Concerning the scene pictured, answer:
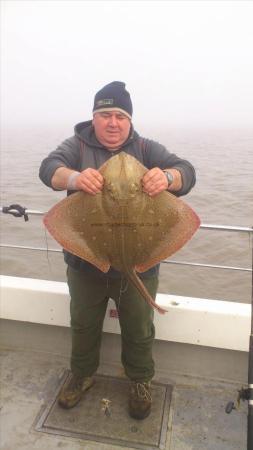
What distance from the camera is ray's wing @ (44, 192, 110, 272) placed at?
207cm

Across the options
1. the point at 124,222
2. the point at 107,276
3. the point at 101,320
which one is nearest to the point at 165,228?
the point at 124,222

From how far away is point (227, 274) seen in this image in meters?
8.39

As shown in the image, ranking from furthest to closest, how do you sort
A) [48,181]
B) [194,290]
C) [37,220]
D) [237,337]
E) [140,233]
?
[37,220], [194,290], [237,337], [48,181], [140,233]

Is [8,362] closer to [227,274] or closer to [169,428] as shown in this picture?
[169,428]

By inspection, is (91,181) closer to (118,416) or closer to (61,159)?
(61,159)

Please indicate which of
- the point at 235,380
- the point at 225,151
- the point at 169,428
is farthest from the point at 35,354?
the point at 225,151

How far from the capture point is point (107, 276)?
2561mm

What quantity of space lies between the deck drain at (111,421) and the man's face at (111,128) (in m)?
1.91

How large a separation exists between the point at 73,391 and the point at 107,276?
1.01 m

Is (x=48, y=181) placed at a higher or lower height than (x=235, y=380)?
higher

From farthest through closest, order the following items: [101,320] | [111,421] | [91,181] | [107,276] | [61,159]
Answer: [101,320]
[111,421]
[107,276]
[61,159]
[91,181]

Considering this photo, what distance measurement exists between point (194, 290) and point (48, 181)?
6.21 meters

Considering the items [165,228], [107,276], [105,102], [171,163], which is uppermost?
[105,102]

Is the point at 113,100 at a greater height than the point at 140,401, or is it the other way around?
the point at 113,100
